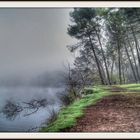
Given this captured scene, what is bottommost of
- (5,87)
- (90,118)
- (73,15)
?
(90,118)

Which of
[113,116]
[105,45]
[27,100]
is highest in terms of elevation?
[105,45]

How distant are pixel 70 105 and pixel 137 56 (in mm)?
1039

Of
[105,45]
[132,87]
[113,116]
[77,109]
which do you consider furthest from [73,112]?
[105,45]

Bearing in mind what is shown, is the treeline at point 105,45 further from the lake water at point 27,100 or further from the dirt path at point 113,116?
the lake water at point 27,100

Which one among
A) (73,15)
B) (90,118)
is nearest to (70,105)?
(90,118)

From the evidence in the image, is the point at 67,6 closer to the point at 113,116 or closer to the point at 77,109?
the point at 77,109

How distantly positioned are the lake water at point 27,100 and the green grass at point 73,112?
0.37 ft

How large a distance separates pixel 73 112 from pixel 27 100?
59 cm

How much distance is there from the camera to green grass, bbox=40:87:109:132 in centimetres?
642

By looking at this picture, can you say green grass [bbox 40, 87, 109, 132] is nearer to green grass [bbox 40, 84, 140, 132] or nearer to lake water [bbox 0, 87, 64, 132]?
green grass [bbox 40, 84, 140, 132]

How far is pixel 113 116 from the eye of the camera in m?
6.43
